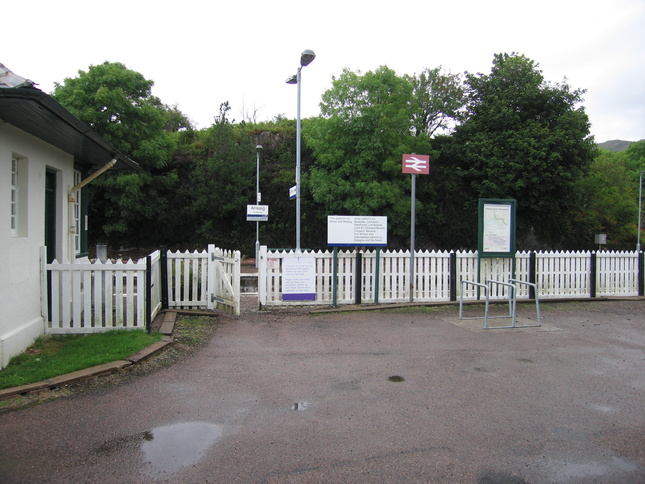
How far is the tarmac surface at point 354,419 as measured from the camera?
11.0 feet

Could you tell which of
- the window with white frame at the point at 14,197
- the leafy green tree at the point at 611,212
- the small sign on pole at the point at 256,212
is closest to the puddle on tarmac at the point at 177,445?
the window with white frame at the point at 14,197

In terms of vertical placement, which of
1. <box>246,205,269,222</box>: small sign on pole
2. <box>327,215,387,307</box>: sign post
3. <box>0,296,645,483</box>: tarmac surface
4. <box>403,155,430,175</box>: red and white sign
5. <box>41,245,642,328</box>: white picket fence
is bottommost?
<box>0,296,645,483</box>: tarmac surface

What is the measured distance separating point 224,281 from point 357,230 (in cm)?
325

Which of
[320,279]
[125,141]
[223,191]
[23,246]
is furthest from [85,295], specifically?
[223,191]

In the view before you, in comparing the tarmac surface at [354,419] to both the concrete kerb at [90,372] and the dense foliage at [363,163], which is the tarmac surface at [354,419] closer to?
the concrete kerb at [90,372]

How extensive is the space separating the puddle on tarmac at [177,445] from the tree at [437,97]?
27.6 m

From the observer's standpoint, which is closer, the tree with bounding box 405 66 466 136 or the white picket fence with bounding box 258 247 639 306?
the white picket fence with bounding box 258 247 639 306

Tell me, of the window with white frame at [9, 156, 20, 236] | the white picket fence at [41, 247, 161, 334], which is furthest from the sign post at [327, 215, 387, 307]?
the window with white frame at [9, 156, 20, 236]

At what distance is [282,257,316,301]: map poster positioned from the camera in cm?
1067

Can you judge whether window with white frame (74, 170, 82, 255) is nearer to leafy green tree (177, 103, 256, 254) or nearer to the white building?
the white building

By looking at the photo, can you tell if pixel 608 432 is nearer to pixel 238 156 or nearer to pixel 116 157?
pixel 116 157

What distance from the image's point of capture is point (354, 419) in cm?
432

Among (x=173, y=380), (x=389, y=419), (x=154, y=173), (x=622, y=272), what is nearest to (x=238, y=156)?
(x=154, y=173)

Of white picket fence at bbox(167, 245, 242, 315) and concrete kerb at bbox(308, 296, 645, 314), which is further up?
white picket fence at bbox(167, 245, 242, 315)
